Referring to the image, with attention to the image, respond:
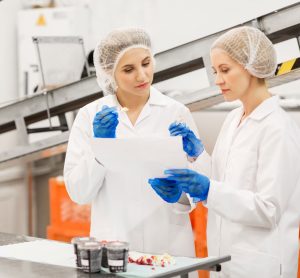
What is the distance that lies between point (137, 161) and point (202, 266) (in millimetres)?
532

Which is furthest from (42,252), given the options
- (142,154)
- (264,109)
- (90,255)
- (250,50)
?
(250,50)

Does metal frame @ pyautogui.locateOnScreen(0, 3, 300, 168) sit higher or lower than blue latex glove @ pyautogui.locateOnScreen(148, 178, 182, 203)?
higher

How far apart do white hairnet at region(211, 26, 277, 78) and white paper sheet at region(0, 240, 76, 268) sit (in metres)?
0.96

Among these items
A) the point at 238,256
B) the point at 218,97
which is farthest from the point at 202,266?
the point at 218,97

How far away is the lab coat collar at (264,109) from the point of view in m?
2.59

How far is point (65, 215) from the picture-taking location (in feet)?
18.2

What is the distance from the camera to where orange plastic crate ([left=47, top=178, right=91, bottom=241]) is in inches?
216

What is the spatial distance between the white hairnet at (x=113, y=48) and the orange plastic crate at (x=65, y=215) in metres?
2.63

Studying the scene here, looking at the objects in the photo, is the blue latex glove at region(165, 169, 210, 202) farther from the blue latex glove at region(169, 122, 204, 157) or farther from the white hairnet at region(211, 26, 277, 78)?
the white hairnet at region(211, 26, 277, 78)

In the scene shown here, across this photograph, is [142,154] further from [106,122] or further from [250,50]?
[250,50]

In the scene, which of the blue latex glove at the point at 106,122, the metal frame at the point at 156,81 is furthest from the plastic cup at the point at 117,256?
the metal frame at the point at 156,81

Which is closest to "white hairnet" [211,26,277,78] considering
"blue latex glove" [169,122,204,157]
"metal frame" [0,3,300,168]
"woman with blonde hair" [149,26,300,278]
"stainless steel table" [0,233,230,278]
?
"woman with blonde hair" [149,26,300,278]

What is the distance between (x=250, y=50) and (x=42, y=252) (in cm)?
109

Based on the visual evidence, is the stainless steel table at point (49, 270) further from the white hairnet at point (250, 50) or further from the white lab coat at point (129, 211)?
the white hairnet at point (250, 50)
